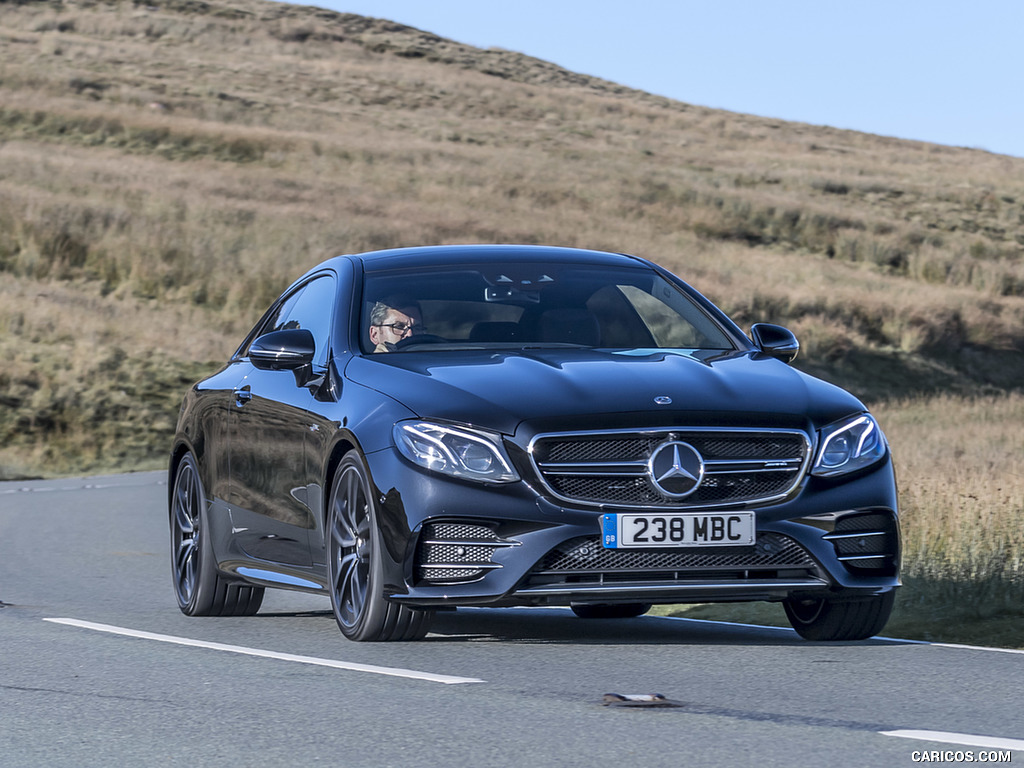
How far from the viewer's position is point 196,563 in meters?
9.97

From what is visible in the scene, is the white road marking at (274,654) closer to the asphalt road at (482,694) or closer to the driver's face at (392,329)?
the asphalt road at (482,694)

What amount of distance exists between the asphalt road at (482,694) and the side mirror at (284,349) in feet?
3.89

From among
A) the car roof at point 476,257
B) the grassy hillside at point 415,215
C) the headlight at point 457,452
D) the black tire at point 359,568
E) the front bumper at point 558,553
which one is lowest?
the grassy hillside at point 415,215

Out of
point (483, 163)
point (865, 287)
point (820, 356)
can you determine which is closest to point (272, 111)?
point (483, 163)

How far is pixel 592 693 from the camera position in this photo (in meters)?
6.85

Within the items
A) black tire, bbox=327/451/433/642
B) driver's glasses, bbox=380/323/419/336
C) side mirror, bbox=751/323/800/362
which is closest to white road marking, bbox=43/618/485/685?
black tire, bbox=327/451/433/642

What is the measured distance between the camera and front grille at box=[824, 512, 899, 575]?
7699 mm

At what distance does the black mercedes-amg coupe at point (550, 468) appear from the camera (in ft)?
24.5

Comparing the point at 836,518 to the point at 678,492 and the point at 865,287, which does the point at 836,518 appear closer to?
the point at 678,492

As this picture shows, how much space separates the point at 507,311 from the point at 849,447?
1810mm

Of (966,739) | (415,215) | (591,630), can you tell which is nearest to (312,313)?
(591,630)


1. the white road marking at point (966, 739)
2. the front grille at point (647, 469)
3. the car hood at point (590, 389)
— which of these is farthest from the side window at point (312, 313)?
the white road marking at point (966, 739)

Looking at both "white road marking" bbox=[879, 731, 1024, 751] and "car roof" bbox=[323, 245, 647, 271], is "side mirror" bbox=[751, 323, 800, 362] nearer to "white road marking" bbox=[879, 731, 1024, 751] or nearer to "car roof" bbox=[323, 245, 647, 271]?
"car roof" bbox=[323, 245, 647, 271]

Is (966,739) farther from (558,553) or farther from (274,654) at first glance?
(274,654)
